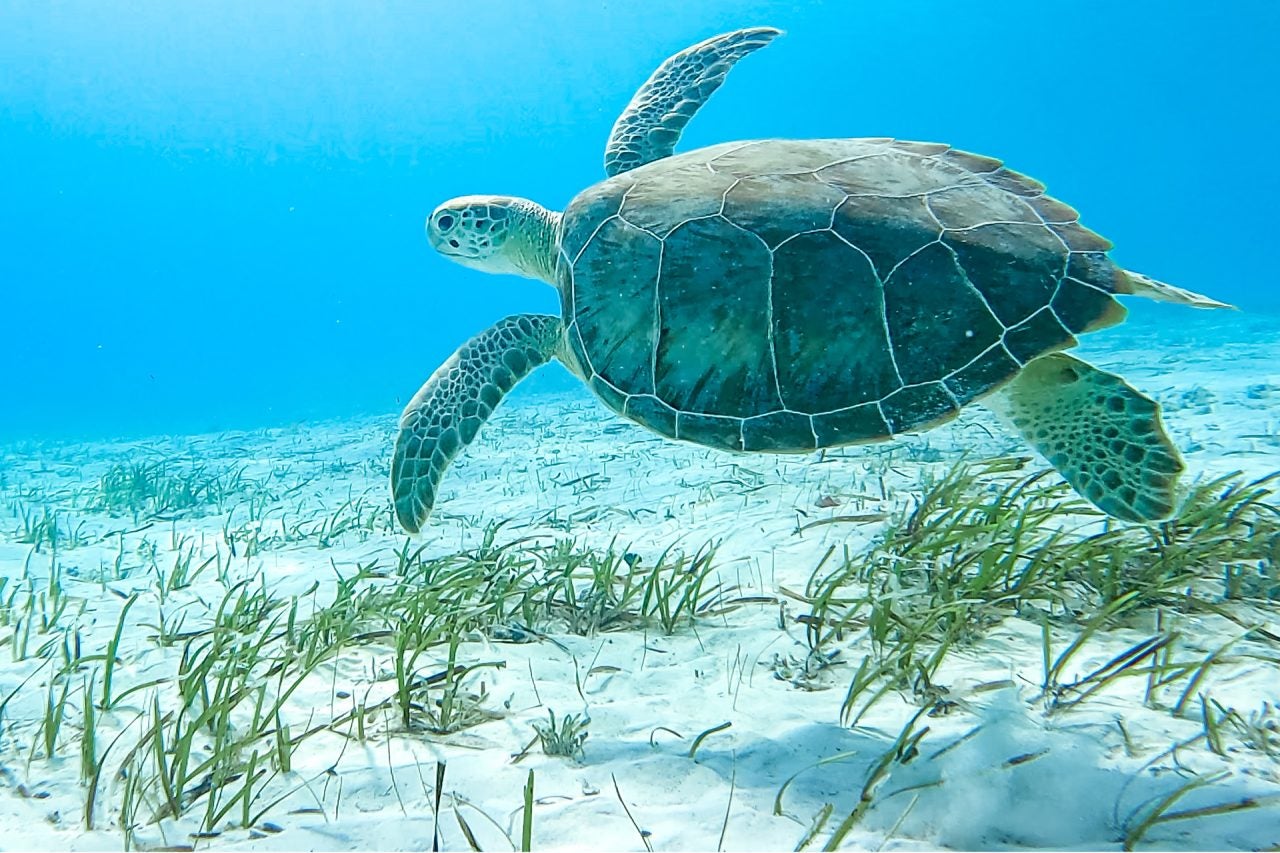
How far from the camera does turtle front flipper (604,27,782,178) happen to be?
19.4 feet

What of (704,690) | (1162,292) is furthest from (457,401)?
(1162,292)

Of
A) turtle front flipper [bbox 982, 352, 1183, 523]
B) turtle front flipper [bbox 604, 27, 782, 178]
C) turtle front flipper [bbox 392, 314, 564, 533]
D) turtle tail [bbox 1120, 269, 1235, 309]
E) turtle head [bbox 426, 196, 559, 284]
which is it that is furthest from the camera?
turtle front flipper [bbox 604, 27, 782, 178]

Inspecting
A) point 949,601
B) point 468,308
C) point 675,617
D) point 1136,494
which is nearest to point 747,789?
point 675,617

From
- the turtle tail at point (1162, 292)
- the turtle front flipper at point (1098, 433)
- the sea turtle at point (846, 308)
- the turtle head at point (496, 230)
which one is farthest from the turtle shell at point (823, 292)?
the turtle head at point (496, 230)

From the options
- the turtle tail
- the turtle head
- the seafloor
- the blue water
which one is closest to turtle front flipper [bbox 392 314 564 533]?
the seafloor

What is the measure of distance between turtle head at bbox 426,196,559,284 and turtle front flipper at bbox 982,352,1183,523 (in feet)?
12.1

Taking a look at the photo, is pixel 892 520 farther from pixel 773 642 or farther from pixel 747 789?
pixel 747 789

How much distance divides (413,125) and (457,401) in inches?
4506

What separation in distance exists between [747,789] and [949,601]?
1418 mm

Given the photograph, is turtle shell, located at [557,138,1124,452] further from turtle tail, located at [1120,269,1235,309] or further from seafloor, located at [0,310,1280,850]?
seafloor, located at [0,310,1280,850]

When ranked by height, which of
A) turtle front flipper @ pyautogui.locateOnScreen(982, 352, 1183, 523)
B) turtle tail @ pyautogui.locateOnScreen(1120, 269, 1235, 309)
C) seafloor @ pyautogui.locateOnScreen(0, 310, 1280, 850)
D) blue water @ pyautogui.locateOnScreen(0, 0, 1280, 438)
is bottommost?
seafloor @ pyautogui.locateOnScreen(0, 310, 1280, 850)

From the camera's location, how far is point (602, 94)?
95500 millimetres

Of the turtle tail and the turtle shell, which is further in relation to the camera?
the turtle tail

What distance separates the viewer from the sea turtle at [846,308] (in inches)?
122
